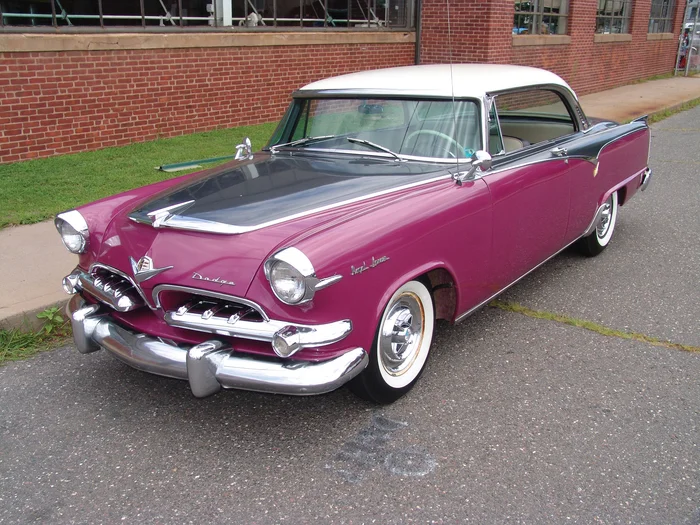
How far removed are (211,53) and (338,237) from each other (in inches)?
295

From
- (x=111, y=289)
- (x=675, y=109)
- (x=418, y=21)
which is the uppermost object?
(x=418, y=21)

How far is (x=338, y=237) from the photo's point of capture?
3010 millimetres

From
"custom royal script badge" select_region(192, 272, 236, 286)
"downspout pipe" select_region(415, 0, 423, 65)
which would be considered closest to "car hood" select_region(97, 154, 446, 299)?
"custom royal script badge" select_region(192, 272, 236, 286)

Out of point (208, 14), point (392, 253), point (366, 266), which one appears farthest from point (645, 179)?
point (208, 14)

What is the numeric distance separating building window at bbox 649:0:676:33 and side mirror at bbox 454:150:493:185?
19051 mm

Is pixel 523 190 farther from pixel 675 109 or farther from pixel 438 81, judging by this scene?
pixel 675 109

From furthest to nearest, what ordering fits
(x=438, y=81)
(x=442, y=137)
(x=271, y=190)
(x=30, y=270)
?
(x=30, y=270) < (x=438, y=81) < (x=442, y=137) < (x=271, y=190)

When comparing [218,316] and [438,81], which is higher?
[438,81]

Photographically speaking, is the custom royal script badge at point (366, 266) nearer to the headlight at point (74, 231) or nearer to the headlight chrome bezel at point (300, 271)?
the headlight chrome bezel at point (300, 271)

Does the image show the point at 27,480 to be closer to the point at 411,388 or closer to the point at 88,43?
the point at 411,388

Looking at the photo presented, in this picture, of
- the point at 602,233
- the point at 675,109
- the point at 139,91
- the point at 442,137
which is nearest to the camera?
the point at 442,137

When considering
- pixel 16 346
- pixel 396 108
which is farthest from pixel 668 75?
pixel 16 346

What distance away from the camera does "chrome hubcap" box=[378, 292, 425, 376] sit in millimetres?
3291

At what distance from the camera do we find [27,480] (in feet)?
9.57
